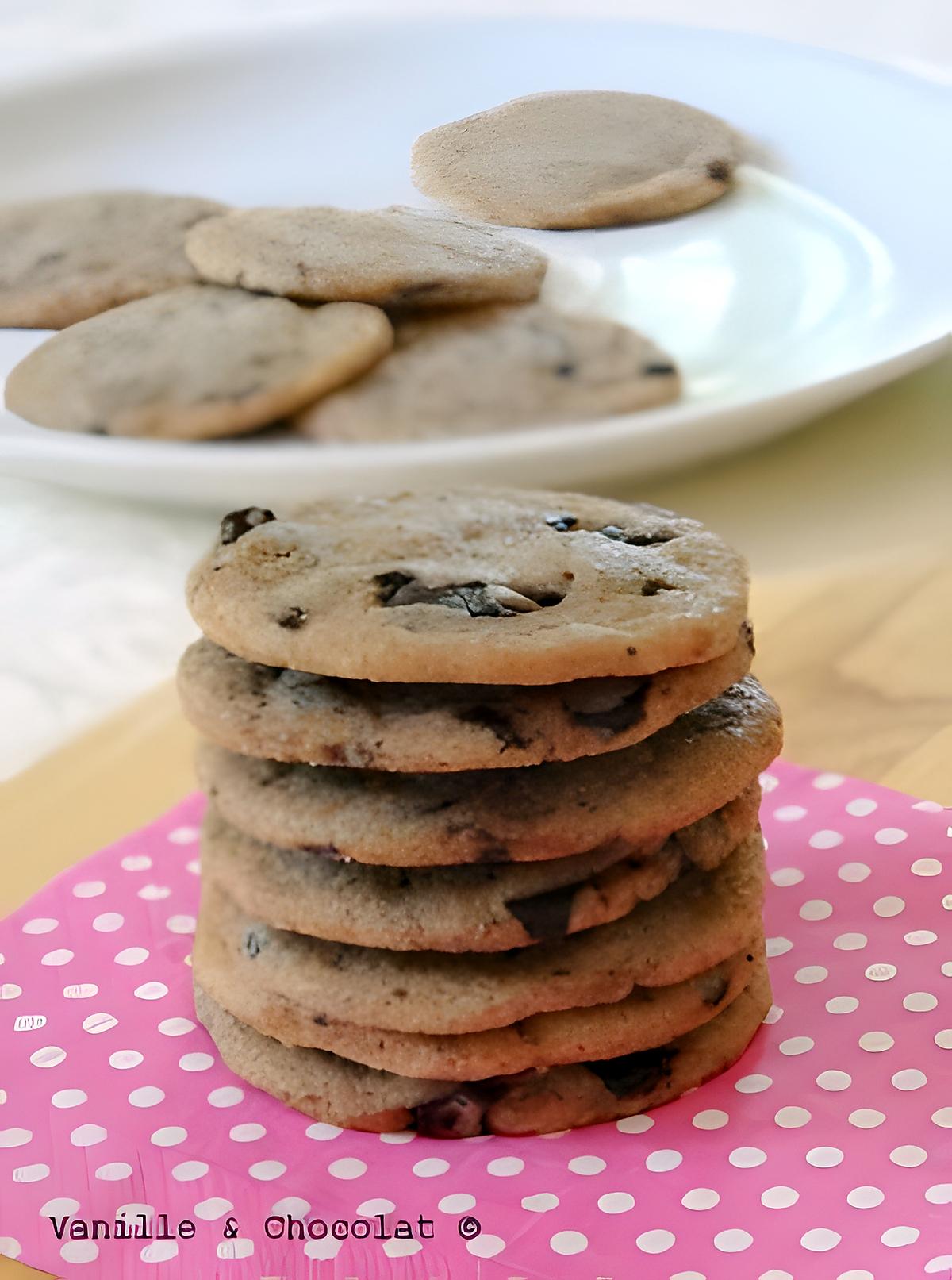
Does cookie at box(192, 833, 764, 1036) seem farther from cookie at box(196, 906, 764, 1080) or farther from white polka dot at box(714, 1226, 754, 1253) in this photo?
white polka dot at box(714, 1226, 754, 1253)

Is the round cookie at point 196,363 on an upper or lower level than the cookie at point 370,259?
lower

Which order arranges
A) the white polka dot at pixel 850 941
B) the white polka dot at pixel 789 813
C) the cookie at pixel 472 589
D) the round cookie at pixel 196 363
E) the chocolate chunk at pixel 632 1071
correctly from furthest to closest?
the white polka dot at pixel 789 813
the white polka dot at pixel 850 941
the chocolate chunk at pixel 632 1071
the cookie at pixel 472 589
the round cookie at pixel 196 363

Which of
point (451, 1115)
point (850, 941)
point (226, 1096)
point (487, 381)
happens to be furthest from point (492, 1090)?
point (487, 381)

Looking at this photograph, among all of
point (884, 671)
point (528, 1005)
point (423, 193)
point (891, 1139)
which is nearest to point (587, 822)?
point (528, 1005)

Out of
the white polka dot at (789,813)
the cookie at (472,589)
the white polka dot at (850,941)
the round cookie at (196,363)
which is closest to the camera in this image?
the round cookie at (196,363)

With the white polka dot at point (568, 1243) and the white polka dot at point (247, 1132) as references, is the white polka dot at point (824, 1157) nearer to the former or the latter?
the white polka dot at point (568, 1243)

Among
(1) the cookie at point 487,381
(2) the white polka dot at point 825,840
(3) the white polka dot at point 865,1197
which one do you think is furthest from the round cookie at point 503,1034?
(1) the cookie at point 487,381

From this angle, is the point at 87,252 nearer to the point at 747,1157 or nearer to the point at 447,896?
the point at 447,896
